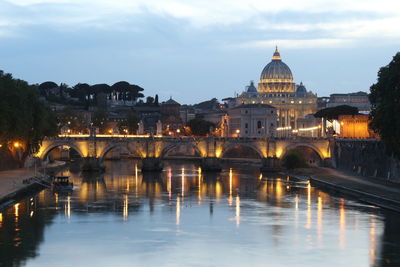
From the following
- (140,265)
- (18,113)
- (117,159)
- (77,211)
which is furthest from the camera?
(117,159)

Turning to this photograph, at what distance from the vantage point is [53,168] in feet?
354

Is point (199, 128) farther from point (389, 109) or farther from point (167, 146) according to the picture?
point (389, 109)

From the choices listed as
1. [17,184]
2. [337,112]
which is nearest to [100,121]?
[337,112]

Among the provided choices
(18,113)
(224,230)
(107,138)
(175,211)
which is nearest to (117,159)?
(107,138)

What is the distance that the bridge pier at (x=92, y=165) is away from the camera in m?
106

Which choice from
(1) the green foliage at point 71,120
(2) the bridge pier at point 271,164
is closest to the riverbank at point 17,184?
(2) the bridge pier at point 271,164

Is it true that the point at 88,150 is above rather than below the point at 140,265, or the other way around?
above

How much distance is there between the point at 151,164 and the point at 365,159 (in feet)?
92.0

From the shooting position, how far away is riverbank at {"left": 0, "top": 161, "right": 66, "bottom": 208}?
66219 millimetres

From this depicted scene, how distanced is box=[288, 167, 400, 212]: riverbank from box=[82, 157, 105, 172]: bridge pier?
73.9 ft

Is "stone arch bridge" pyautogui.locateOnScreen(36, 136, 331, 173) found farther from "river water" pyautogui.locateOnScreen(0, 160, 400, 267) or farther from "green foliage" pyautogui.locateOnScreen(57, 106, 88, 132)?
"green foliage" pyautogui.locateOnScreen(57, 106, 88, 132)

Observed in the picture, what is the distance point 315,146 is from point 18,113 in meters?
41.8

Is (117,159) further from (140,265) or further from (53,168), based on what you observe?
(140,265)

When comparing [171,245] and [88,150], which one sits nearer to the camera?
[171,245]
